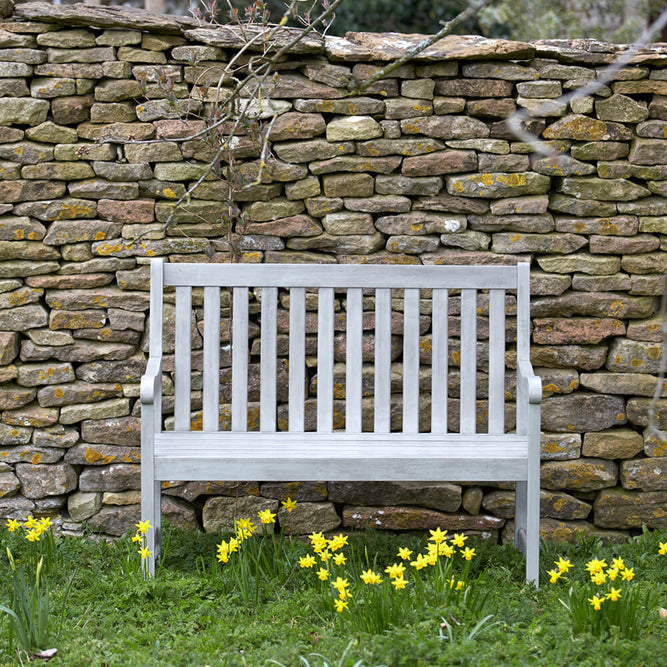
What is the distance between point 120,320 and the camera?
3.20m

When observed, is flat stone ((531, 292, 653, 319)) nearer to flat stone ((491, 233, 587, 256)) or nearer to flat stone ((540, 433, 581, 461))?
flat stone ((491, 233, 587, 256))

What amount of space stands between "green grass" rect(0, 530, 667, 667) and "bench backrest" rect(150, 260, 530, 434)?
1.82ft

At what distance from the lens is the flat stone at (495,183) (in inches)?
126

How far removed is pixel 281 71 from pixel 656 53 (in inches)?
63.6

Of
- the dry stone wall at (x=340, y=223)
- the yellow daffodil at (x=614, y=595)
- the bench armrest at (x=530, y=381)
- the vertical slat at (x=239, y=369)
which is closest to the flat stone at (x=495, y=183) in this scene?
the dry stone wall at (x=340, y=223)

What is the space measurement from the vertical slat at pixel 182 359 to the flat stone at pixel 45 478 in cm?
69

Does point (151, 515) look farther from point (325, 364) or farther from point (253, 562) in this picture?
point (325, 364)

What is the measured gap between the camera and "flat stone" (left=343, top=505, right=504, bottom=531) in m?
3.24

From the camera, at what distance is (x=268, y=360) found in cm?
298

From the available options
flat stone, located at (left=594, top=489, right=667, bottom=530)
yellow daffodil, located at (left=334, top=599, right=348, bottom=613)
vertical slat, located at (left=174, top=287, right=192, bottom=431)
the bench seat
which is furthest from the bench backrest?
yellow daffodil, located at (left=334, top=599, right=348, bottom=613)

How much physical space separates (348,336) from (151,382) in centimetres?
80

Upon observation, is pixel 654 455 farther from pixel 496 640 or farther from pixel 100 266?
pixel 100 266

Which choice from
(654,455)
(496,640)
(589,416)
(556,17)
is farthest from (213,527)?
(556,17)

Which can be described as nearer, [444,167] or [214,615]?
[214,615]
